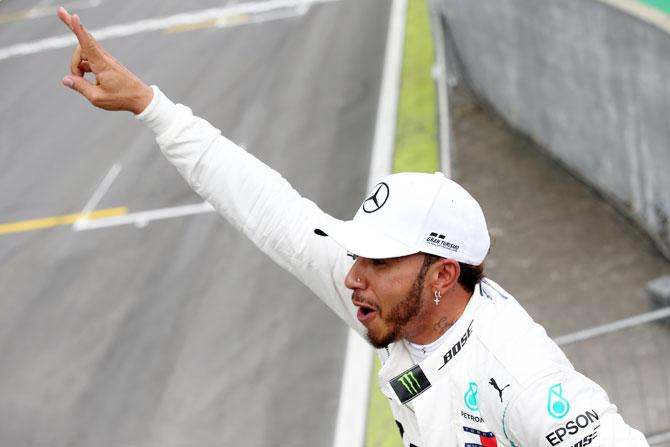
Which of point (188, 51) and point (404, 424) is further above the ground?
point (404, 424)

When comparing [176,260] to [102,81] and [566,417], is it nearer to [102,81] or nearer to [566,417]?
[102,81]

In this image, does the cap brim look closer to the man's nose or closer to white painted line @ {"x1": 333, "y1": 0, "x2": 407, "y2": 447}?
the man's nose

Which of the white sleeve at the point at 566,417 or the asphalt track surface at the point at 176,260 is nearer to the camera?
the white sleeve at the point at 566,417

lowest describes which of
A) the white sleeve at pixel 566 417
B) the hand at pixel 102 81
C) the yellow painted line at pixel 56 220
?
the yellow painted line at pixel 56 220

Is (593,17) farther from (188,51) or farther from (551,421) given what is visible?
(188,51)

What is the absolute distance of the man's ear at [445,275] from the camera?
3586 mm

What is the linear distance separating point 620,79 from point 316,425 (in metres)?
5.33

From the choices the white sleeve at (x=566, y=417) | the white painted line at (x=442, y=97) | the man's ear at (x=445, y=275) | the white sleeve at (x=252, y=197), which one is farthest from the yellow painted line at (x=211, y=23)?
the white sleeve at (x=566, y=417)

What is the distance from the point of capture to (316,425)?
34.9 ft

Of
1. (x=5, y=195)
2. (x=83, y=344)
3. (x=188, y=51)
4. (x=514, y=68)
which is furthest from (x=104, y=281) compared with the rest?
(x=188, y=51)

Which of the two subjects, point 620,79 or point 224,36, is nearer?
point 620,79

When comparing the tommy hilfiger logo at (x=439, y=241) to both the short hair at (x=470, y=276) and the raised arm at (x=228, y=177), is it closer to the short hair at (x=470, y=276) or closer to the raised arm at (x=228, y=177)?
the short hair at (x=470, y=276)

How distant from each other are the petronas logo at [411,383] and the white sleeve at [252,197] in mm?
630

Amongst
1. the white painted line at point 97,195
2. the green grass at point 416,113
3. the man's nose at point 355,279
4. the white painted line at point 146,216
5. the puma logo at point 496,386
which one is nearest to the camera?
the puma logo at point 496,386
